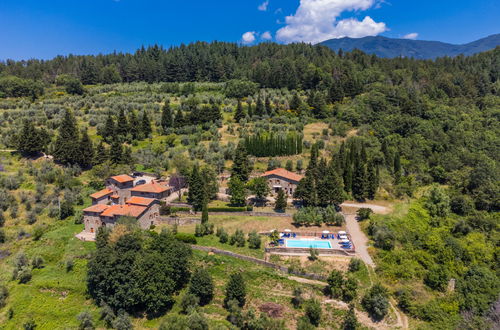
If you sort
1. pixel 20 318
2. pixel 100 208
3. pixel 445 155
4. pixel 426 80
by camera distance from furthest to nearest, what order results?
pixel 426 80 → pixel 445 155 → pixel 100 208 → pixel 20 318

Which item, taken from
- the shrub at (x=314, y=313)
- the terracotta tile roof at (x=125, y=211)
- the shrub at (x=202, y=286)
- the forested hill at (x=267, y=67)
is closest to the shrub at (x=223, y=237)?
the shrub at (x=202, y=286)

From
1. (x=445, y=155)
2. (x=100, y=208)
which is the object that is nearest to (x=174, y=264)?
(x=100, y=208)

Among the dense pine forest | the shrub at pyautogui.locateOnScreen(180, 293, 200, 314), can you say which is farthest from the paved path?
the shrub at pyautogui.locateOnScreen(180, 293, 200, 314)

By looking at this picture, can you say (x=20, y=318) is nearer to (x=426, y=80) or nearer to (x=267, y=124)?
(x=267, y=124)

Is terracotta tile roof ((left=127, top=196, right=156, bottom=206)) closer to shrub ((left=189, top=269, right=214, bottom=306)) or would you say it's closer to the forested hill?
shrub ((left=189, top=269, right=214, bottom=306))

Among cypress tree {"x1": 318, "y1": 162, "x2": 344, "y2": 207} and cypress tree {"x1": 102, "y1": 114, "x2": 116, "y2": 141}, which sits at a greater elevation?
cypress tree {"x1": 102, "y1": 114, "x2": 116, "y2": 141}

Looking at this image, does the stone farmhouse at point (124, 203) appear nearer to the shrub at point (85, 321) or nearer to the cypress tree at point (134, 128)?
the shrub at point (85, 321)
